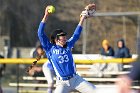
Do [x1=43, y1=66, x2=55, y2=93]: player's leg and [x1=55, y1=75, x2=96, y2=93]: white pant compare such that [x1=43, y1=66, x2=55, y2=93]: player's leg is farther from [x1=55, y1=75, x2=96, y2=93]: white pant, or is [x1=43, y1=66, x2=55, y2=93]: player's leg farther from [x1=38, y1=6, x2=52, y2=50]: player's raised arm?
[x1=55, y1=75, x2=96, y2=93]: white pant

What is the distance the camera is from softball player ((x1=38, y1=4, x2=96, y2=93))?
1076 centimetres

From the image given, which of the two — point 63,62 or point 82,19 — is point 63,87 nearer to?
point 63,62

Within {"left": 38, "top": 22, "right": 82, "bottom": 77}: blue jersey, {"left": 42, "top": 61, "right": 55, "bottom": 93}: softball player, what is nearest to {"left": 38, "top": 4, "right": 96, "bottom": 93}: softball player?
{"left": 38, "top": 22, "right": 82, "bottom": 77}: blue jersey

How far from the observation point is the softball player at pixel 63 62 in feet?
35.3

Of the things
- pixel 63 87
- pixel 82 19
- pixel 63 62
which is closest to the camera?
pixel 63 87

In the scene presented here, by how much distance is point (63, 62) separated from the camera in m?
11.0

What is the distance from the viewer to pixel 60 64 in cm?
1102

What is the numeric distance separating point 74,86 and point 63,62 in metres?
0.53

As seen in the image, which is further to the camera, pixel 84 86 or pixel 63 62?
pixel 63 62

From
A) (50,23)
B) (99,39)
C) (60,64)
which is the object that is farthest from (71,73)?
(50,23)

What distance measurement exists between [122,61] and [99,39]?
11.8 metres

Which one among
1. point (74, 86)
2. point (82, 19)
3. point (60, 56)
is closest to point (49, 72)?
point (82, 19)

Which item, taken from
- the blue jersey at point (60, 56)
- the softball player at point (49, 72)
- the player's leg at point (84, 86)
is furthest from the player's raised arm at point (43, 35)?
the softball player at point (49, 72)

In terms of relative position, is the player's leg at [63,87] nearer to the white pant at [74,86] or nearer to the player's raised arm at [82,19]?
the white pant at [74,86]
